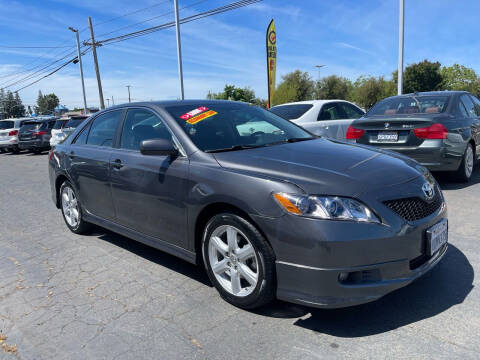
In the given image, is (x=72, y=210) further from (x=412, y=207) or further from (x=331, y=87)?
(x=331, y=87)

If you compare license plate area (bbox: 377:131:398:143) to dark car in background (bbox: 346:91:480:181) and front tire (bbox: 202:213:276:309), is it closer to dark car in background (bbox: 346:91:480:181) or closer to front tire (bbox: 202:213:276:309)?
dark car in background (bbox: 346:91:480:181)

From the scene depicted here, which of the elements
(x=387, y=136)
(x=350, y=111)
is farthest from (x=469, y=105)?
(x=350, y=111)

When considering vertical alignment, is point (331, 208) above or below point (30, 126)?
below

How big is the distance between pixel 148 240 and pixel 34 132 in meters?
17.5

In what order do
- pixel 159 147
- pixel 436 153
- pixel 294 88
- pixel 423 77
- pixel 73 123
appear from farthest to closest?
pixel 423 77 < pixel 294 88 < pixel 73 123 < pixel 436 153 < pixel 159 147

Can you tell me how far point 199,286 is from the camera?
3.34 metres

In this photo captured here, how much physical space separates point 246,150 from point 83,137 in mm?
2480

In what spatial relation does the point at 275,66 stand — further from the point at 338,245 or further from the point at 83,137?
the point at 338,245

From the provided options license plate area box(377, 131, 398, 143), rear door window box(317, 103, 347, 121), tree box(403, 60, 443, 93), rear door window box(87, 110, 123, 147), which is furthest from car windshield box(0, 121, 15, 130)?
tree box(403, 60, 443, 93)

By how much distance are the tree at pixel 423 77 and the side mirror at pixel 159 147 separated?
74.5 metres

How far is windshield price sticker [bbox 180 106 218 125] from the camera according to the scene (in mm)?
3574

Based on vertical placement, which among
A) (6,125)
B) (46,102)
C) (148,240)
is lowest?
(148,240)

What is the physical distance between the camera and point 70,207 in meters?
5.02

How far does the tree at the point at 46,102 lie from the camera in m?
128
